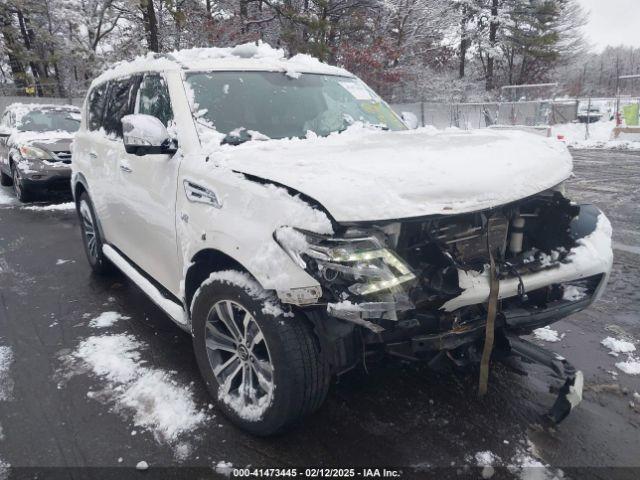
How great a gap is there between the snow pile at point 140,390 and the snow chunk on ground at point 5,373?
42cm

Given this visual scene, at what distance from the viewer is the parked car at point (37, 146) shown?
29.6ft

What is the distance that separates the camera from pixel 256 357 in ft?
7.97

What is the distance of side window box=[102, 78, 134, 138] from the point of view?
3.79 m

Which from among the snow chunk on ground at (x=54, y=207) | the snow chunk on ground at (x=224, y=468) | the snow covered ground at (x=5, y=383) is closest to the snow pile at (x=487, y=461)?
the snow chunk on ground at (x=224, y=468)

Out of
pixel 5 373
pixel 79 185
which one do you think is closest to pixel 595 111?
pixel 79 185

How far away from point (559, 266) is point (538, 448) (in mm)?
937

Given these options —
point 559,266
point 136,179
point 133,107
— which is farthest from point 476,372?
point 133,107

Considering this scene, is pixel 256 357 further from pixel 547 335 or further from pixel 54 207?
pixel 54 207

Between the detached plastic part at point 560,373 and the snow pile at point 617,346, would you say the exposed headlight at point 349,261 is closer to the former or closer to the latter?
the detached plastic part at point 560,373

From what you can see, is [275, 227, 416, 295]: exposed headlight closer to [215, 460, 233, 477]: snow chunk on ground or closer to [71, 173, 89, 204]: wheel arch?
[215, 460, 233, 477]: snow chunk on ground

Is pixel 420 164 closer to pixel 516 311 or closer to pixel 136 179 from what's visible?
pixel 516 311

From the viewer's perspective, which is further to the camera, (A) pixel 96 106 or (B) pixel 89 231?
(B) pixel 89 231

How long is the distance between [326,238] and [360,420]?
1220mm

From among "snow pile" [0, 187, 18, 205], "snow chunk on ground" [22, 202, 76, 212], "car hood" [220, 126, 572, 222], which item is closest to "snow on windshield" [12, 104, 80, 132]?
"snow pile" [0, 187, 18, 205]
